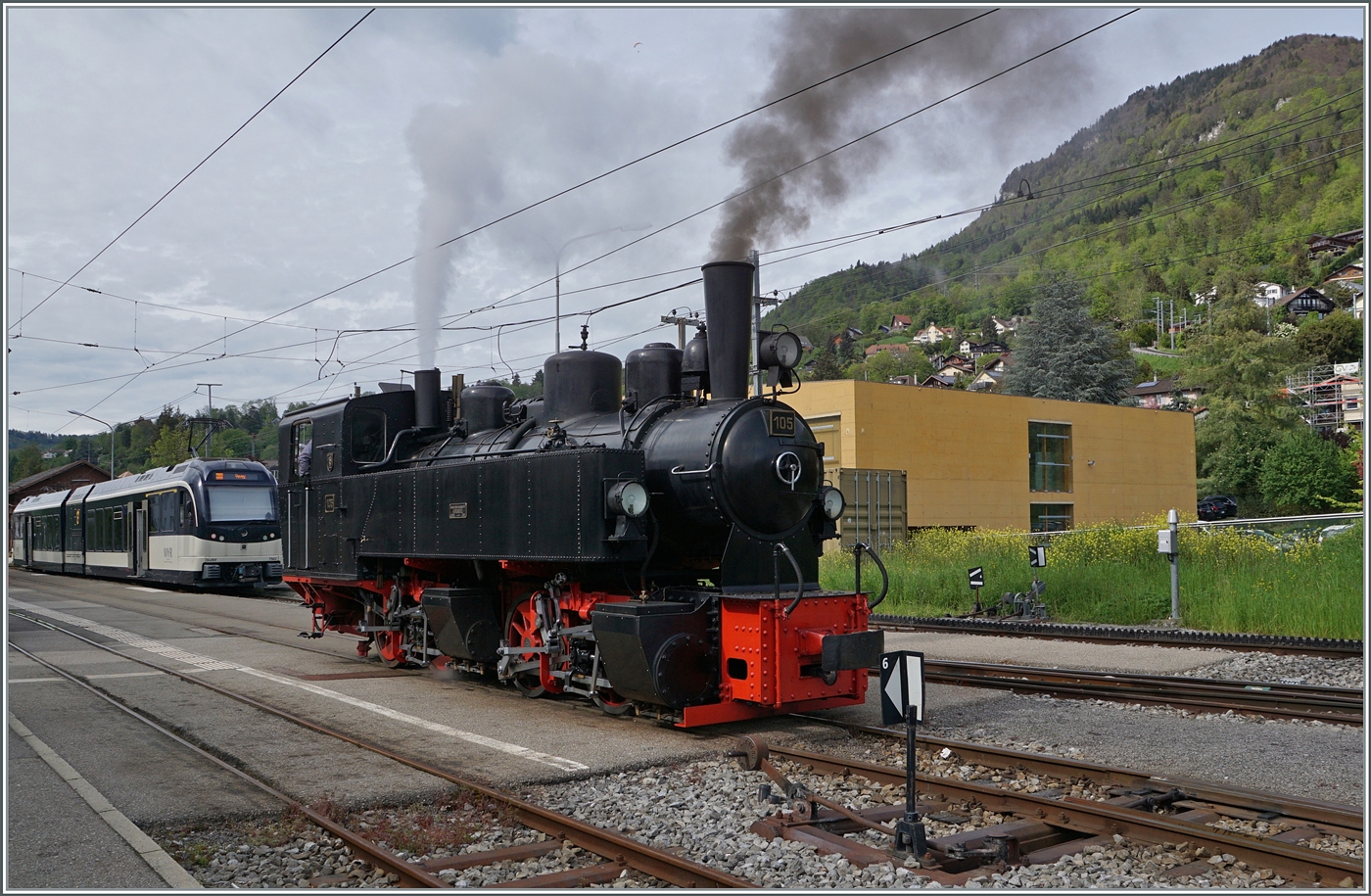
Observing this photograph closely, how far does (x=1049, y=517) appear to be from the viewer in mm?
33844

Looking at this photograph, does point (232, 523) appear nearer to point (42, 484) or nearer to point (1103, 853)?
point (1103, 853)

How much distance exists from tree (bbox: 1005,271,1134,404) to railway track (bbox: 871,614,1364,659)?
155 ft

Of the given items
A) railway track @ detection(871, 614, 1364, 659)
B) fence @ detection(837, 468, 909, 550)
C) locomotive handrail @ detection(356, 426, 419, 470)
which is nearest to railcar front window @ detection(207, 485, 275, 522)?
locomotive handrail @ detection(356, 426, 419, 470)

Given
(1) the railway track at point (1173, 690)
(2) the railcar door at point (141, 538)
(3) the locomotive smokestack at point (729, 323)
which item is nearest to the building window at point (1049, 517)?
(1) the railway track at point (1173, 690)

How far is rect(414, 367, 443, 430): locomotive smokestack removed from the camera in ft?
39.3

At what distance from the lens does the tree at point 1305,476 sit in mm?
46906

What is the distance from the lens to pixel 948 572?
17.4 metres

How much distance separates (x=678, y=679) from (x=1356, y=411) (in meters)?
85.1

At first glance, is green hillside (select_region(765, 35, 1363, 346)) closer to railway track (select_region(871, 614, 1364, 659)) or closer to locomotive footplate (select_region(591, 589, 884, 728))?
railway track (select_region(871, 614, 1364, 659))

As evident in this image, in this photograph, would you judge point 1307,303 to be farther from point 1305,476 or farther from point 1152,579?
point 1152,579

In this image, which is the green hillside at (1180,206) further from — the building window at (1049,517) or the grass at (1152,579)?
the grass at (1152,579)

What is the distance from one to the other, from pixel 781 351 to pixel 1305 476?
158 feet

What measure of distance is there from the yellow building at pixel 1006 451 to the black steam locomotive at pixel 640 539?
1560cm

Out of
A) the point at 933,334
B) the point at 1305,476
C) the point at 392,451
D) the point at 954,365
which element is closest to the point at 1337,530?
the point at 392,451
